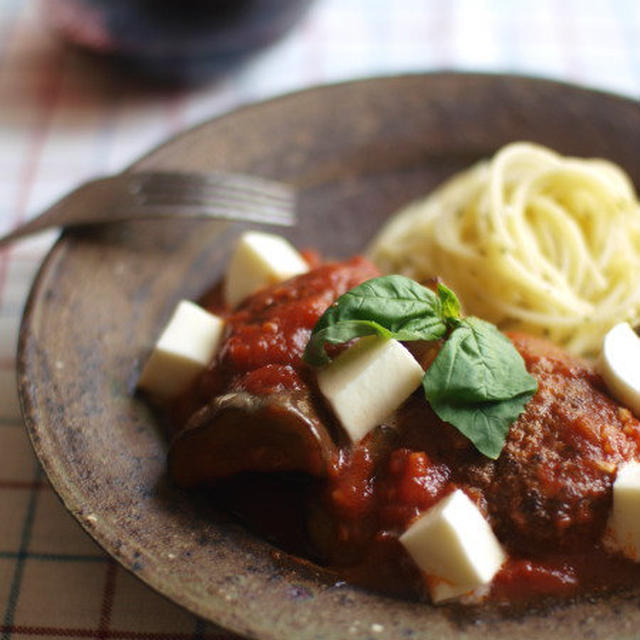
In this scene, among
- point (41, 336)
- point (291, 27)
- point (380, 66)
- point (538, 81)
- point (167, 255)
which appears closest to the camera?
point (41, 336)

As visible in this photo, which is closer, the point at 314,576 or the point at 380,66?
the point at 314,576

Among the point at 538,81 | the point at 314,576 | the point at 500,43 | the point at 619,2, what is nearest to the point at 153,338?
the point at 314,576

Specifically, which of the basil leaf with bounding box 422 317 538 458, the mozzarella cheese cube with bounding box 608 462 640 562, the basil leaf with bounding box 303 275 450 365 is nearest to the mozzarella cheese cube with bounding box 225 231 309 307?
the basil leaf with bounding box 303 275 450 365

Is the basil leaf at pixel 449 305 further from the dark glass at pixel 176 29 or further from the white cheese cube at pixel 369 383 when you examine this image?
the dark glass at pixel 176 29

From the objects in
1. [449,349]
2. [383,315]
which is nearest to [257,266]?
[383,315]

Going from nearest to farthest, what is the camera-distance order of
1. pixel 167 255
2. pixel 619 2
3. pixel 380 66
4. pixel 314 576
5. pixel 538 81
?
pixel 314 576 → pixel 167 255 → pixel 538 81 → pixel 380 66 → pixel 619 2

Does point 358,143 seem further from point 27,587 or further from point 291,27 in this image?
point 27,587

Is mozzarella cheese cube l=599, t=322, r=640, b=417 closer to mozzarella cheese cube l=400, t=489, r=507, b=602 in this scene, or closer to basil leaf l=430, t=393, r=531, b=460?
basil leaf l=430, t=393, r=531, b=460
